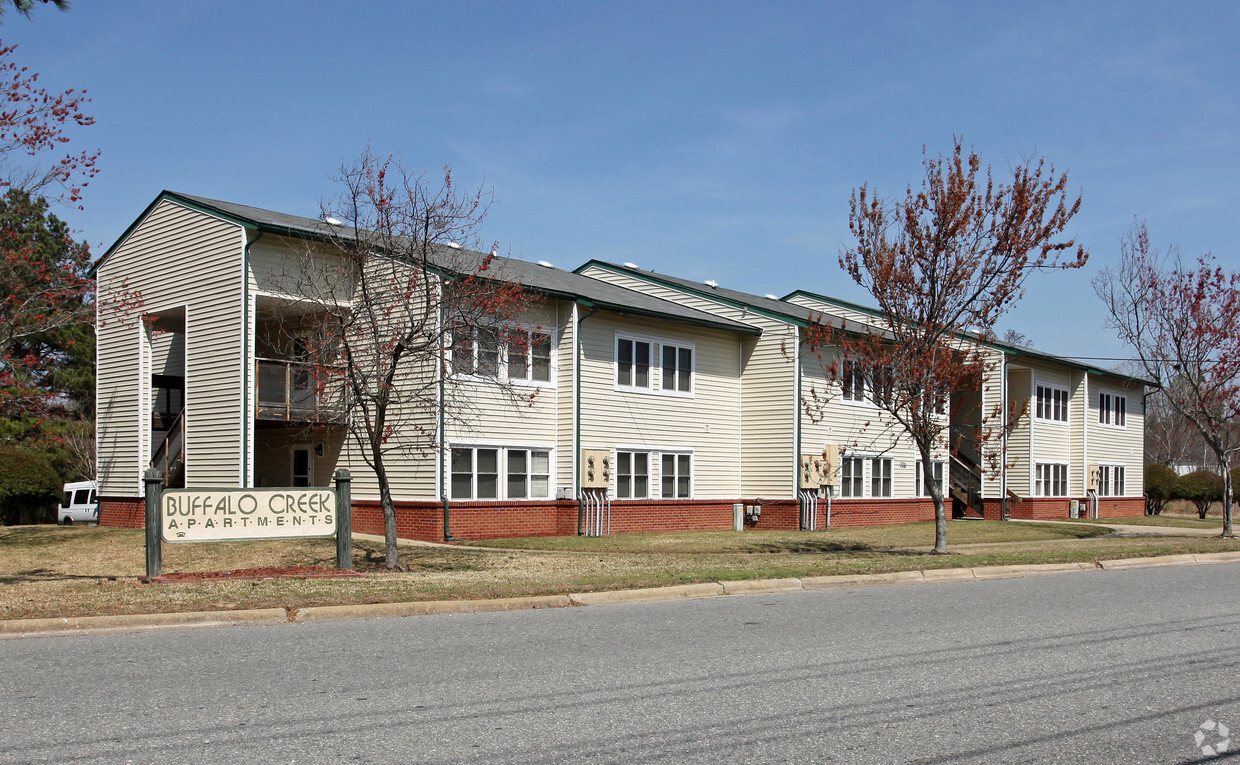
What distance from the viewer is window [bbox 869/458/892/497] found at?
3359 centimetres

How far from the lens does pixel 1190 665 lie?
27.9ft

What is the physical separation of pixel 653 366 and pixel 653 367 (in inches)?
1.1

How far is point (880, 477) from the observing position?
33.9 meters

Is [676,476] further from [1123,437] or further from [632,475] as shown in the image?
[1123,437]

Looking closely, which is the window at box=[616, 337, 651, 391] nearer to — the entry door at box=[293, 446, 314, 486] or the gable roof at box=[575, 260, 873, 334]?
the gable roof at box=[575, 260, 873, 334]

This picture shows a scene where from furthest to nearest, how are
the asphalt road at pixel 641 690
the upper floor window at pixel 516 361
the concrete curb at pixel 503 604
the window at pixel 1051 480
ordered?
the window at pixel 1051 480 → the upper floor window at pixel 516 361 → the concrete curb at pixel 503 604 → the asphalt road at pixel 641 690

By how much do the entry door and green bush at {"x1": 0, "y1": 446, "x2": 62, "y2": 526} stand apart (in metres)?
9.77

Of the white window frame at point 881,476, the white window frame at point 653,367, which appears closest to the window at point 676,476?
the white window frame at point 653,367

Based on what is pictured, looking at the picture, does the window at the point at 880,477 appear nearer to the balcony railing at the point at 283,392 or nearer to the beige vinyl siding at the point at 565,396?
the beige vinyl siding at the point at 565,396

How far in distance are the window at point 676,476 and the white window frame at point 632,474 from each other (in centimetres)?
55

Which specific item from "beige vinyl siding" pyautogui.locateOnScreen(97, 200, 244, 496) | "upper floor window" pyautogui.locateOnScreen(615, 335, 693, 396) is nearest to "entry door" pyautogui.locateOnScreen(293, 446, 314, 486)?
"beige vinyl siding" pyautogui.locateOnScreen(97, 200, 244, 496)

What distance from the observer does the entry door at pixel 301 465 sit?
2729 centimetres

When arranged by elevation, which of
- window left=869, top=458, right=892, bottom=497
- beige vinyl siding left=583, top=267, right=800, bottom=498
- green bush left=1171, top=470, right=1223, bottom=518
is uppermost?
beige vinyl siding left=583, top=267, right=800, bottom=498

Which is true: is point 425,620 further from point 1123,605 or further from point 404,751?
point 1123,605
